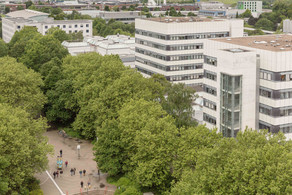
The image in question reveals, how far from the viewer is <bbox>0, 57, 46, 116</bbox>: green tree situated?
9131 cm

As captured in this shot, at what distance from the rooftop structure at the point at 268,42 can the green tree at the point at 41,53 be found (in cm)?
5888

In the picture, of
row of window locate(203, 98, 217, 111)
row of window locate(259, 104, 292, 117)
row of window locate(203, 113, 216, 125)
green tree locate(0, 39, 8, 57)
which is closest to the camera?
row of window locate(259, 104, 292, 117)

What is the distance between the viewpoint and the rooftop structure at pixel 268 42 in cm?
7300

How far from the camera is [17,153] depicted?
209 ft

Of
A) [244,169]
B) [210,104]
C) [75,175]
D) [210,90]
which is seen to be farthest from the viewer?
[75,175]

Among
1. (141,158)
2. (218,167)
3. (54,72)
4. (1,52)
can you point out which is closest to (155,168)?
(141,158)

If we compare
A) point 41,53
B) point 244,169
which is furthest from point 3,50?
point 244,169

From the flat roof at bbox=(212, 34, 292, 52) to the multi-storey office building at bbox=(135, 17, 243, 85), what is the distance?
2921 cm

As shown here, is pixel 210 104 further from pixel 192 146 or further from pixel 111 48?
pixel 111 48

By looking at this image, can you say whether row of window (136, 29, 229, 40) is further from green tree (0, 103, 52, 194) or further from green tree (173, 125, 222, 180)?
green tree (173, 125, 222, 180)

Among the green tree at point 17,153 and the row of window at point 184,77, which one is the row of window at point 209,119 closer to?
the green tree at point 17,153

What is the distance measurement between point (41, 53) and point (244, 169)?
90.7 metres

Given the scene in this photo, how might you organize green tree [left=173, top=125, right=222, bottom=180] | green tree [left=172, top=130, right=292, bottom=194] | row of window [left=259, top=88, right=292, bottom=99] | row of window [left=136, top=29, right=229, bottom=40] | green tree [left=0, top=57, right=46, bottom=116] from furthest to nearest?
row of window [left=136, top=29, right=229, bottom=40] → green tree [left=0, top=57, right=46, bottom=116] → row of window [left=259, top=88, right=292, bottom=99] → green tree [left=173, top=125, right=222, bottom=180] → green tree [left=172, top=130, right=292, bottom=194]

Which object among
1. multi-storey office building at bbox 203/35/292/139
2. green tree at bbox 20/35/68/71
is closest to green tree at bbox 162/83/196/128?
multi-storey office building at bbox 203/35/292/139
